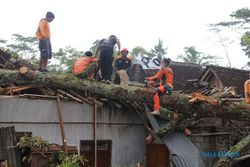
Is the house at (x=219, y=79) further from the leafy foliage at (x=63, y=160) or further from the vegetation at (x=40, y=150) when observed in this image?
the vegetation at (x=40, y=150)

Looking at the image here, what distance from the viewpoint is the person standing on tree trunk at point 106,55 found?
10906 mm

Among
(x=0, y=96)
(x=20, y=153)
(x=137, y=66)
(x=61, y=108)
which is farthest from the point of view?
(x=137, y=66)

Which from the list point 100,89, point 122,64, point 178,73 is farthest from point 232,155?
point 178,73

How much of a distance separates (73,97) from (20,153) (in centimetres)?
278

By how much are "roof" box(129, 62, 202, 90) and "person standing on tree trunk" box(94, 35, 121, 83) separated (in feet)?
25.9

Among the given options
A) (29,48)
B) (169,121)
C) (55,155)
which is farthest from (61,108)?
(29,48)

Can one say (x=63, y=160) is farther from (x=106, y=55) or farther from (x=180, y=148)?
(x=106, y=55)

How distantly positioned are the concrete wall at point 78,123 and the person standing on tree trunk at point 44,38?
2.02 metres

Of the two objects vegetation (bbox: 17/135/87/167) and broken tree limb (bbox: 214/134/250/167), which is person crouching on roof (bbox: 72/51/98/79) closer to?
vegetation (bbox: 17/135/87/167)

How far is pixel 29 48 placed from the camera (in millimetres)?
45594

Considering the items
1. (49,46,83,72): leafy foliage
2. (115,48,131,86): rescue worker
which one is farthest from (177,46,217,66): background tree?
(115,48,131,86): rescue worker

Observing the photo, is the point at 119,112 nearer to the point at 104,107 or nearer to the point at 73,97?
the point at 104,107

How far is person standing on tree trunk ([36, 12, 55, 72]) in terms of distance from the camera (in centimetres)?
1120

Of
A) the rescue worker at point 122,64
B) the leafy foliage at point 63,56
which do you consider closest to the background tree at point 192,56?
the leafy foliage at point 63,56
